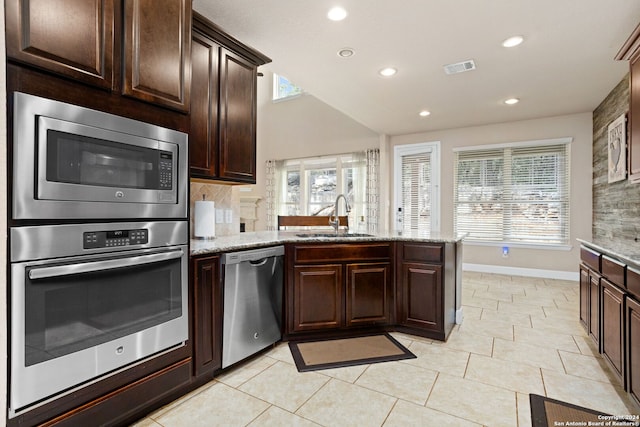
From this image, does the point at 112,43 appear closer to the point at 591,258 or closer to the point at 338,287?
the point at 338,287

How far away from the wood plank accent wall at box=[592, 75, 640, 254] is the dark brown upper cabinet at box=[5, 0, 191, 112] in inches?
153

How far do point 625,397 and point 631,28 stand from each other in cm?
285

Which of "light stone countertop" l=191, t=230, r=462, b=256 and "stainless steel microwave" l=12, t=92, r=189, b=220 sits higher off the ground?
"stainless steel microwave" l=12, t=92, r=189, b=220

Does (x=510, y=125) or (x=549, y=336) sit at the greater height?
(x=510, y=125)

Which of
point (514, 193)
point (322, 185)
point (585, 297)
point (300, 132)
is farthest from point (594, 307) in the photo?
point (300, 132)

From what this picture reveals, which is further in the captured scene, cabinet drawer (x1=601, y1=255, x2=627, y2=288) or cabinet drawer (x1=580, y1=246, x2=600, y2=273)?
cabinet drawer (x1=580, y1=246, x2=600, y2=273)

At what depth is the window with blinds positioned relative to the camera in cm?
530

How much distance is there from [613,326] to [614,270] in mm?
348

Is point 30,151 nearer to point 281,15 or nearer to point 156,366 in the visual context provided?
point 156,366

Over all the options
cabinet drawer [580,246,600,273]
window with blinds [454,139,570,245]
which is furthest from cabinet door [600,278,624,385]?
window with blinds [454,139,570,245]

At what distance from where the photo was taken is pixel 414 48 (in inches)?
122

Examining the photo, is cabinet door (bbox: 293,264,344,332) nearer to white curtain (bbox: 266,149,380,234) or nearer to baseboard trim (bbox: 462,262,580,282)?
white curtain (bbox: 266,149,380,234)

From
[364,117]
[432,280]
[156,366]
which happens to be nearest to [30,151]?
[156,366]

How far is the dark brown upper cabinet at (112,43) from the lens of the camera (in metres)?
1.21
